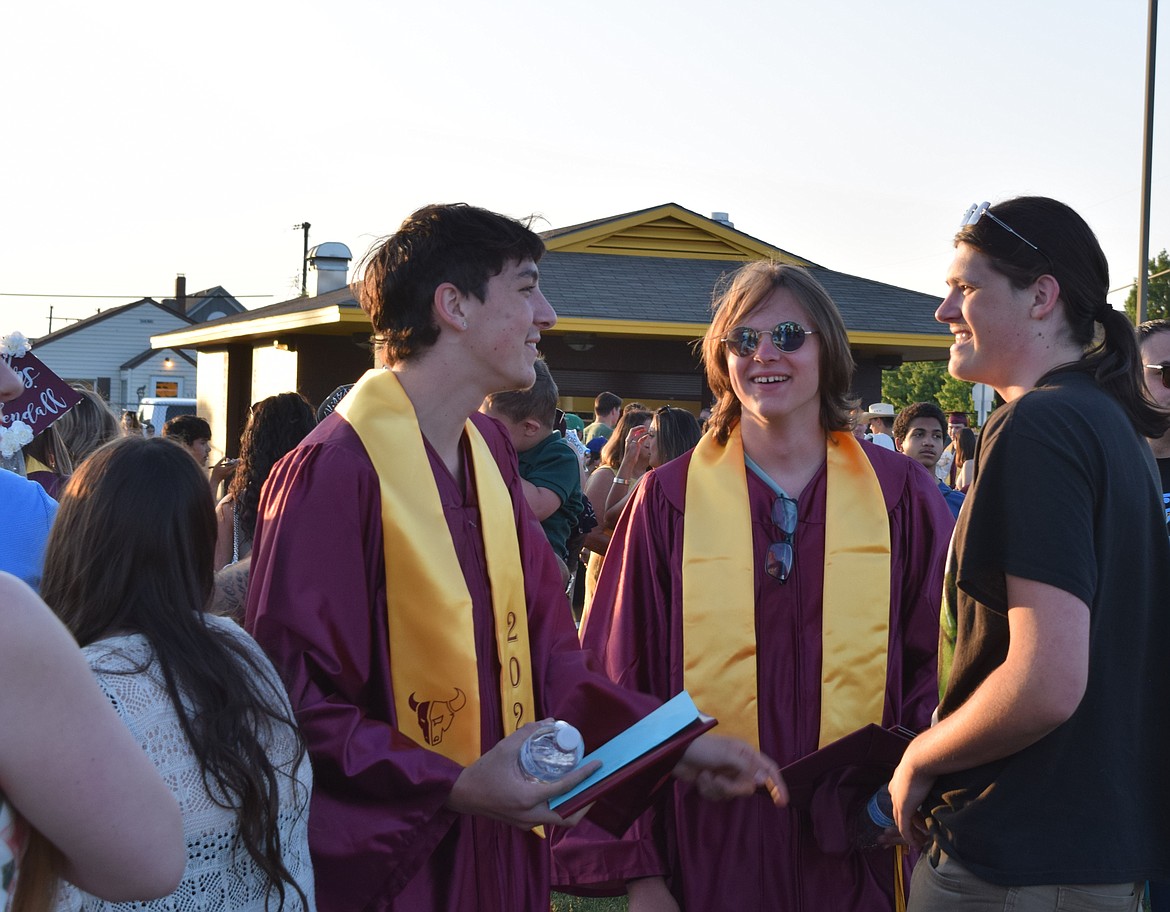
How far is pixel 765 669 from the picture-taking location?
10.2ft

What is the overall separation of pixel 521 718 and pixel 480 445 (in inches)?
26.6

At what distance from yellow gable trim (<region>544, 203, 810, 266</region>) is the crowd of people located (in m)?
14.6

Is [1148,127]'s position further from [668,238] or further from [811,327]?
[811,327]

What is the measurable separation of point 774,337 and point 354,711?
153 centimetres

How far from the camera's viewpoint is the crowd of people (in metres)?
2.08

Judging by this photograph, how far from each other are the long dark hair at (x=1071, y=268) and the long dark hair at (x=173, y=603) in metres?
1.69

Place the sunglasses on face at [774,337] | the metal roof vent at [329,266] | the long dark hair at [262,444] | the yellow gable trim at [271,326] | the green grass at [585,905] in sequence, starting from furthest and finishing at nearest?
the metal roof vent at [329,266] → the yellow gable trim at [271,326] → the green grass at [585,905] → the long dark hair at [262,444] → the sunglasses on face at [774,337]

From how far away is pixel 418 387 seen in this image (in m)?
2.83

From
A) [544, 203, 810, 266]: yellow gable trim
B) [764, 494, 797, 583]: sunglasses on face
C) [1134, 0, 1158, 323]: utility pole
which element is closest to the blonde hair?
[764, 494, 797, 583]: sunglasses on face

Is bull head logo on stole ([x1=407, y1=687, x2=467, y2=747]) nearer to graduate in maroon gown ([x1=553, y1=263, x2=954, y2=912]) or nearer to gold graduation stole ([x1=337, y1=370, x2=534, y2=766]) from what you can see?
gold graduation stole ([x1=337, y1=370, x2=534, y2=766])

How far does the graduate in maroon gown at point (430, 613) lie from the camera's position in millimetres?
2434

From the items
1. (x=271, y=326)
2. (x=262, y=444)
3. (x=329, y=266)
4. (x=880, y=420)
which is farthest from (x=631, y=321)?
(x=262, y=444)

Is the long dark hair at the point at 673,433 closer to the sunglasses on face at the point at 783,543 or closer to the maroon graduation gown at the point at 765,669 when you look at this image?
the maroon graduation gown at the point at 765,669

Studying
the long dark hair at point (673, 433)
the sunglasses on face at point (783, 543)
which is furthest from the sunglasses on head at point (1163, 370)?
the long dark hair at point (673, 433)
